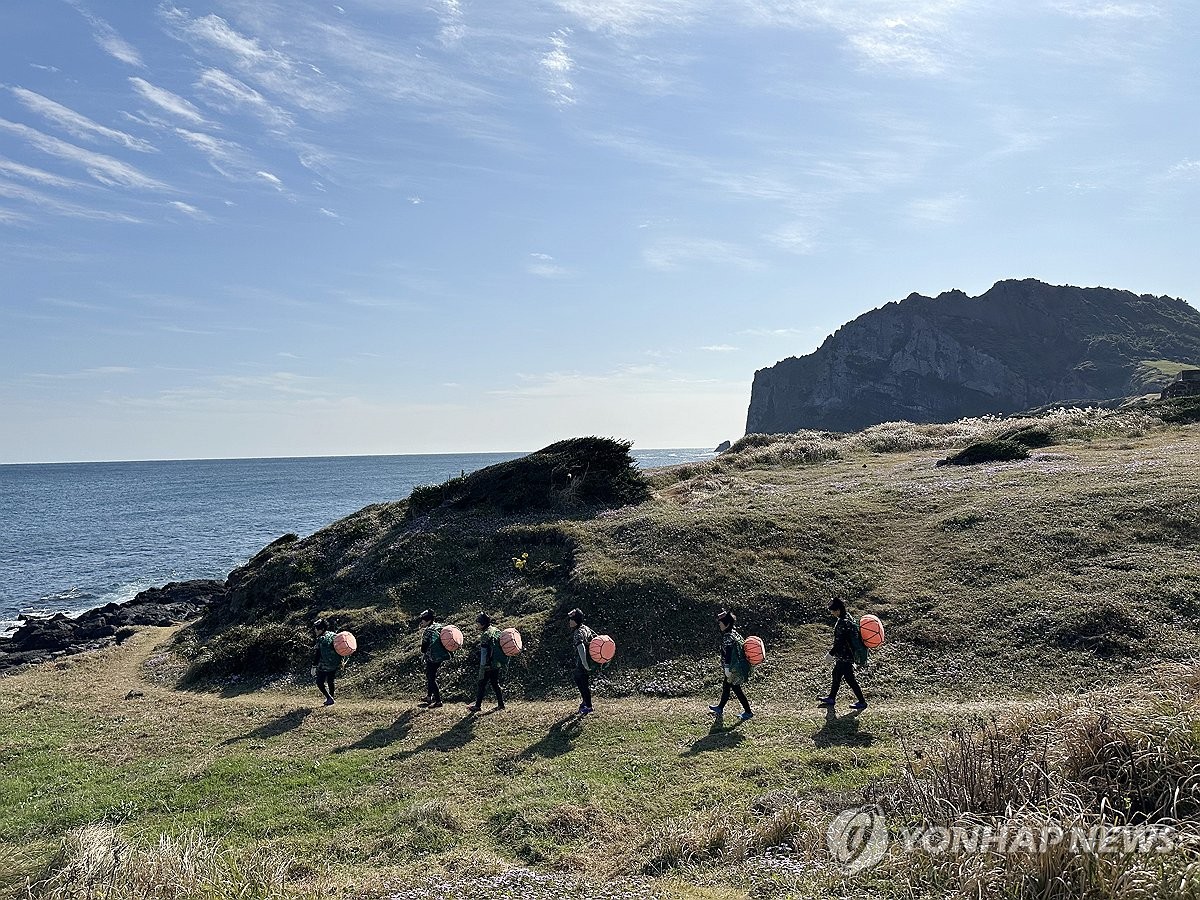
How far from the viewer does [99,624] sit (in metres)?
39.3

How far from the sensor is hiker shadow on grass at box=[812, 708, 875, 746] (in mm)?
13672

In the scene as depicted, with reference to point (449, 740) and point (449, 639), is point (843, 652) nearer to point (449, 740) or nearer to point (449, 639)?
point (449, 740)

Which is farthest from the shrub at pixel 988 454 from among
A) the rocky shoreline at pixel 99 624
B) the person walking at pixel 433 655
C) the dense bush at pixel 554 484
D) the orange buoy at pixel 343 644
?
the rocky shoreline at pixel 99 624

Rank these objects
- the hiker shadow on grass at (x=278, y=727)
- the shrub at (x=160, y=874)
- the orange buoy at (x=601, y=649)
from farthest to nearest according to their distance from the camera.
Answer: the hiker shadow on grass at (x=278, y=727), the orange buoy at (x=601, y=649), the shrub at (x=160, y=874)

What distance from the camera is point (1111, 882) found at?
251 inches

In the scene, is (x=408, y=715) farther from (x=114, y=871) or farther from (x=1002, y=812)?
(x=1002, y=812)

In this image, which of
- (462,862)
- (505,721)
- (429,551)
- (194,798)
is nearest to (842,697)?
(505,721)

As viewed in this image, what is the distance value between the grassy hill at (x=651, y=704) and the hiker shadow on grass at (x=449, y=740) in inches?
7.2

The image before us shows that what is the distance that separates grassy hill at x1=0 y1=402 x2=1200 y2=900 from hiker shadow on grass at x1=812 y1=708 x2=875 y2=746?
3.9 inches

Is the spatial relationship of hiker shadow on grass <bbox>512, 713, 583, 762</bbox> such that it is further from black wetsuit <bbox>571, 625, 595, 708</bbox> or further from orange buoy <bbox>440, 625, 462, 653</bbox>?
orange buoy <bbox>440, 625, 462, 653</bbox>

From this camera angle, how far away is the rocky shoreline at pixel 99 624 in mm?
34906

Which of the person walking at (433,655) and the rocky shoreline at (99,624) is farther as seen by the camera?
the rocky shoreline at (99,624)

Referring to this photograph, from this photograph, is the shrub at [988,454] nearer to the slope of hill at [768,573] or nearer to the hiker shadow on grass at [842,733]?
the slope of hill at [768,573]

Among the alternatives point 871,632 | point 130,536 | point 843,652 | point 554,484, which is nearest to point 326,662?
point 843,652
